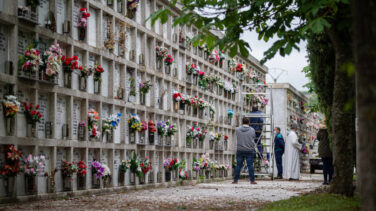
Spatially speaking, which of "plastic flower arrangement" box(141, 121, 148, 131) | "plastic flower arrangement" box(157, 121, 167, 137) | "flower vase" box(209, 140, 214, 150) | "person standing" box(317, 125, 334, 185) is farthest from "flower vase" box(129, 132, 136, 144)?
"flower vase" box(209, 140, 214, 150)

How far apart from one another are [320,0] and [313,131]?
2787cm

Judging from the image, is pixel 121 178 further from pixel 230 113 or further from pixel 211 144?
pixel 230 113

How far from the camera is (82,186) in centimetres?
901

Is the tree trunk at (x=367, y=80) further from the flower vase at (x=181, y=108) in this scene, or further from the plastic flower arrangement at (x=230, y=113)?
the plastic flower arrangement at (x=230, y=113)

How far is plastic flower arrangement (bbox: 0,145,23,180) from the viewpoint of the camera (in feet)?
22.9

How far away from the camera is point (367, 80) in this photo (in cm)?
235

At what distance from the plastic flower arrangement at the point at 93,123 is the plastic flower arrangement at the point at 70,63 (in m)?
0.92

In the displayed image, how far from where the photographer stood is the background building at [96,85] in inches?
299

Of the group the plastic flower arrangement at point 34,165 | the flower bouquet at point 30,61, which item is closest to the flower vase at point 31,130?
the plastic flower arrangement at point 34,165

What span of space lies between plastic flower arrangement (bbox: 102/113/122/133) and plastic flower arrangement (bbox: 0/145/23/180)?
103 inches

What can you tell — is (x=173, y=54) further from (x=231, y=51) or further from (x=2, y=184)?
(x=231, y=51)

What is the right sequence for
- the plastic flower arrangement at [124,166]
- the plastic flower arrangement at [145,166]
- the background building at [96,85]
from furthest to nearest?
the plastic flower arrangement at [145,166] → the plastic flower arrangement at [124,166] → the background building at [96,85]

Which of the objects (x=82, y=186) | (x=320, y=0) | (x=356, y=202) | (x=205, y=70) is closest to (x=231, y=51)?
(x=320, y=0)

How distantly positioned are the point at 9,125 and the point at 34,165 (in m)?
0.69
